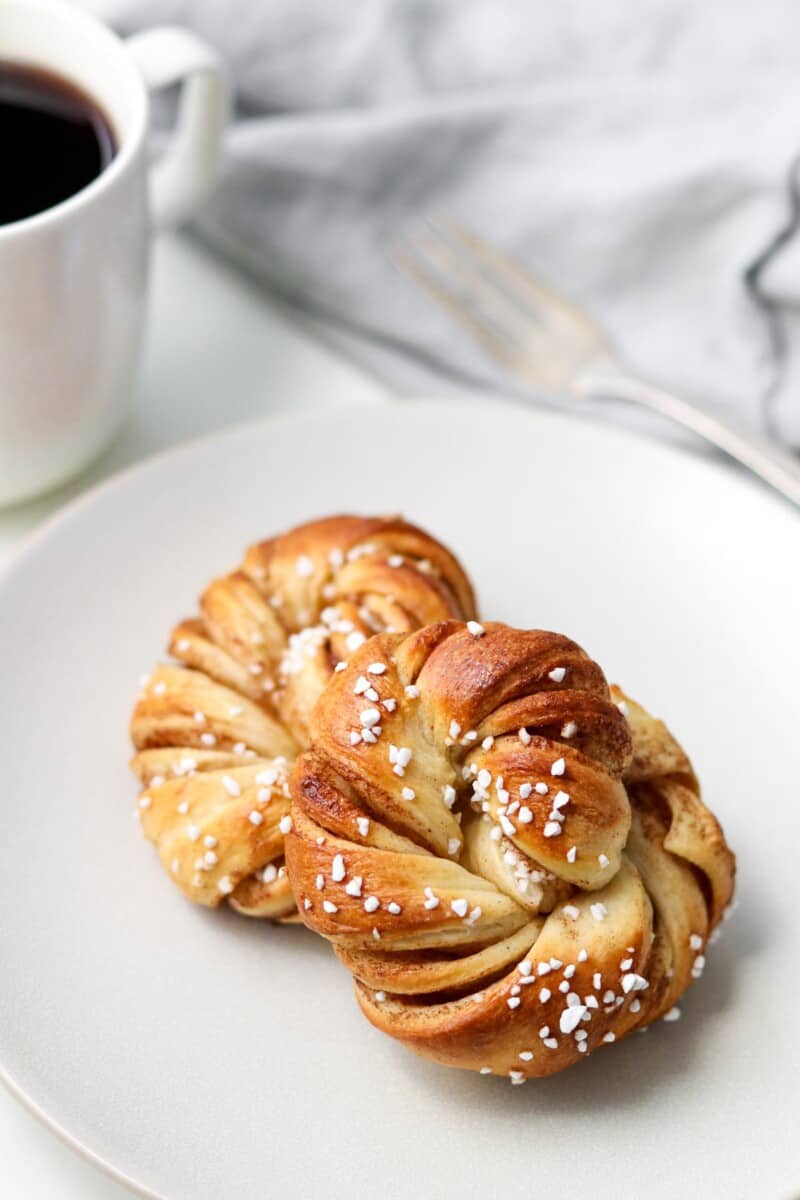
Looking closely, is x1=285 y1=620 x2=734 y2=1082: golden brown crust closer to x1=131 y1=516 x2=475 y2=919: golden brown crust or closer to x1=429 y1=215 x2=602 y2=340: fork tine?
x1=131 y1=516 x2=475 y2=919: golden brown crust

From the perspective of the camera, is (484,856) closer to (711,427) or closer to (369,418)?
(369,418)

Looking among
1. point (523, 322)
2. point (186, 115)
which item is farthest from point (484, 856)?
point (186, 115)

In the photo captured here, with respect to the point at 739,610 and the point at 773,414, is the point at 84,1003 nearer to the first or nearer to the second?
the point at 739,610

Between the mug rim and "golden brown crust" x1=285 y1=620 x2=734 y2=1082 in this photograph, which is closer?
"golden brown crust" x1=285 y1=620 x2=734 y2=1082

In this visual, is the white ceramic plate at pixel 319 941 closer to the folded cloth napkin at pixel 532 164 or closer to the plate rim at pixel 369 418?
the plate rim at pixel 369 418

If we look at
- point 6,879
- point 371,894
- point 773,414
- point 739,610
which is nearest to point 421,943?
point 371,894

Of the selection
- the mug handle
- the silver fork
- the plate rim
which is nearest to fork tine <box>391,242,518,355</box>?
the silver fork

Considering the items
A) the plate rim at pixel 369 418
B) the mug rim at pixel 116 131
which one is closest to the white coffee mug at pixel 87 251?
the mug rim at pixel 116 131
